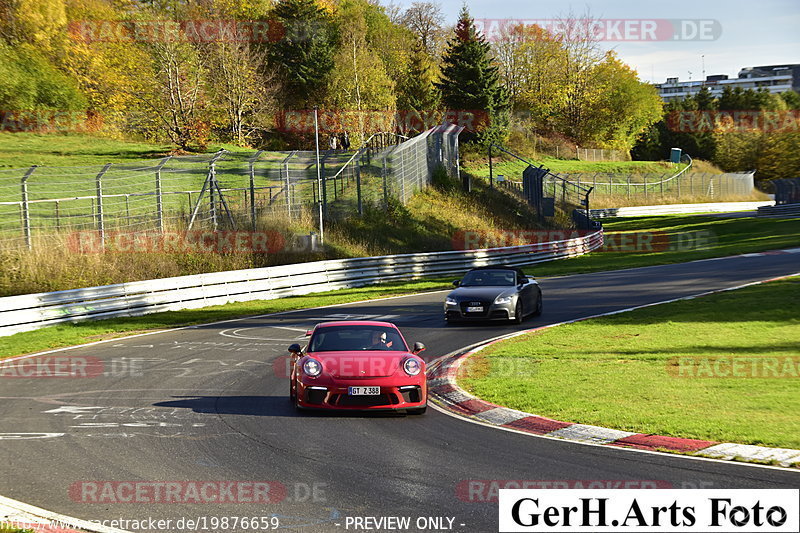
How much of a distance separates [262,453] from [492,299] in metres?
11.9

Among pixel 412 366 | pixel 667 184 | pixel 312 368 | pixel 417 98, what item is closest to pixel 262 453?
pixel 312 368

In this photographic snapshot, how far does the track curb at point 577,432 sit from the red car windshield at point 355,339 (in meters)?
1.21

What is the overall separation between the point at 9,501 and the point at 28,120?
56636mm

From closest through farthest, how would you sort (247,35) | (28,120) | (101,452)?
(101,452) → (28,120) → (247,35)

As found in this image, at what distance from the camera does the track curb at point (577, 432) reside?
8.47m

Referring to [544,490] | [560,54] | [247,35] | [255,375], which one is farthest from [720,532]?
[560,54]

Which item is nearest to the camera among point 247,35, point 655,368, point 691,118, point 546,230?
point 655,368

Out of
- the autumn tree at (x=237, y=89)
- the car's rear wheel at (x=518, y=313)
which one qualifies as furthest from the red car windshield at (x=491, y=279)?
the autumn tree at (x=237, y=89)

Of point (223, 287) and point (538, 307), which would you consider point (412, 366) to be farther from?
point (223, 287)

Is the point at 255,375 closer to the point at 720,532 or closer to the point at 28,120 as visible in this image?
the point at 720,532

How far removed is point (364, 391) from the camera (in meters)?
11.0

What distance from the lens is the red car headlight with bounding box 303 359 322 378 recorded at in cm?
1116

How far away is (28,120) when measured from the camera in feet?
188

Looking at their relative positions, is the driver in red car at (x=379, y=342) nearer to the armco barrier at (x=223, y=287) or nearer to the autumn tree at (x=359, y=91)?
the armco barrier at (x=223, y=287)
